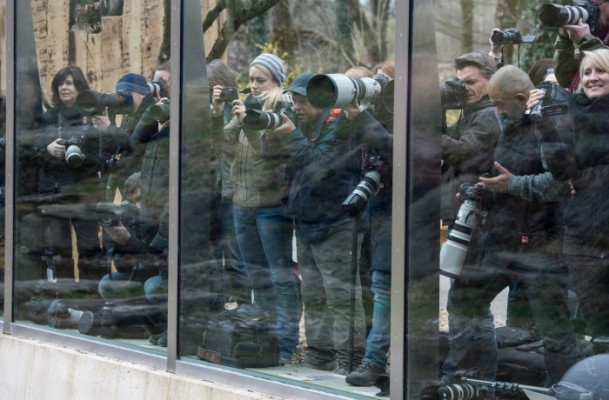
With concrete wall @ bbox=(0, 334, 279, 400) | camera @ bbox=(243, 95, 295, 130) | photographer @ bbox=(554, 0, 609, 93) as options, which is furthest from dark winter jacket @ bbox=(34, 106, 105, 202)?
photographer @ bbox=(554, 0, 609, 93)

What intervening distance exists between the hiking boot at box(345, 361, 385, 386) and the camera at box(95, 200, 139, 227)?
171cm

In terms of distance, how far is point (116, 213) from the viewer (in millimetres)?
6133

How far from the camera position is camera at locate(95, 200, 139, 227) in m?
5.97

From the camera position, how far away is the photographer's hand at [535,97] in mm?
4258

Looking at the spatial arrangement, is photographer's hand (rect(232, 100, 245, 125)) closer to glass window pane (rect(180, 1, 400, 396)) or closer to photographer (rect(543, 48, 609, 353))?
glass window pane (rect(180, 1, 400, 396))

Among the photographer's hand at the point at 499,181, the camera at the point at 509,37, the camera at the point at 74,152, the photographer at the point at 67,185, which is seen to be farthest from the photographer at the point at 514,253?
the camera at the point at 74,152

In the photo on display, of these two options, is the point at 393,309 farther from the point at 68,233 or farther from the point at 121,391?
the point at 68,233

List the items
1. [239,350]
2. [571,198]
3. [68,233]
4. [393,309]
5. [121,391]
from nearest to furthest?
[571,198] → [393,309] → [239,350] → [121,391] → [68,233]

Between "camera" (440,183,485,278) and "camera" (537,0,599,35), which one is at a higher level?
"camera" (537,0,599,35)

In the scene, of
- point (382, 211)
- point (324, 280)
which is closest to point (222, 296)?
point (324, 280)

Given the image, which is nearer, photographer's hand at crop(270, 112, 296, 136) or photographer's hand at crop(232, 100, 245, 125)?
Result: photographer's hand at crop(270, 112, 296, 136)

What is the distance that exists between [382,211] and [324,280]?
0.51m

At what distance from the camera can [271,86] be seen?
5.40 meters

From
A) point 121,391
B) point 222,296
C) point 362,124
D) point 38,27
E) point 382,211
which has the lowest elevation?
point 121,391
